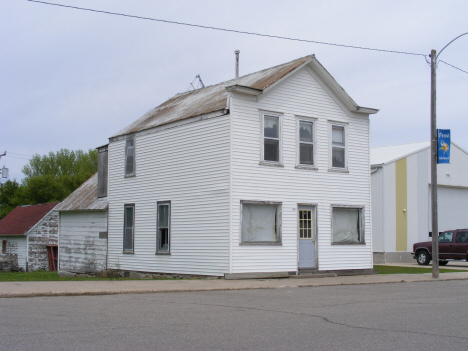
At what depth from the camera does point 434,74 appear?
835 inches

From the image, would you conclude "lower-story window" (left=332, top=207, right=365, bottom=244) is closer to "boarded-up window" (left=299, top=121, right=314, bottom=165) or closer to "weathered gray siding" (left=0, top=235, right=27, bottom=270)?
"boarded-up window" (left=299, top=121, right=314, bottom=165)

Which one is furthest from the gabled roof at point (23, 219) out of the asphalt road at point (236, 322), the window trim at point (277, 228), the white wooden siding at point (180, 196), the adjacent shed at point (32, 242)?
the asphalt road at point (236, 322)

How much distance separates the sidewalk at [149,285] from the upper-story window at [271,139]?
419 centimetres

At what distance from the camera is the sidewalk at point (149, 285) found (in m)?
13.6

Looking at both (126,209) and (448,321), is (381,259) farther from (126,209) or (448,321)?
(448,321)

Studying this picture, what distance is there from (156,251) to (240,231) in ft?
14.5

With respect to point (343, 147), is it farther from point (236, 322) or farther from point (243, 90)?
point (236, 322)

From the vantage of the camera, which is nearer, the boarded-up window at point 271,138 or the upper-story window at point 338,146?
the boarded-up window at point 271,138

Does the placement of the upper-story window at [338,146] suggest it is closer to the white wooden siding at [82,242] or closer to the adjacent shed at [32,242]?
the white wooden siding at [82,242]

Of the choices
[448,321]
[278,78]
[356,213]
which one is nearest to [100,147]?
[278,78]

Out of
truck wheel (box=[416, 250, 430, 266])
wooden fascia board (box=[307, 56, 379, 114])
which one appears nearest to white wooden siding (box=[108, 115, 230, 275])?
wooden fascia board (box=[307, 56, 379, 114])

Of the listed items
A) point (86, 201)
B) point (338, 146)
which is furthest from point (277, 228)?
point (86, 201)

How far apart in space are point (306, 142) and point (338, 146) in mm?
1596

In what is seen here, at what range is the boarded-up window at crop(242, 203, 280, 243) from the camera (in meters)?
19.7
